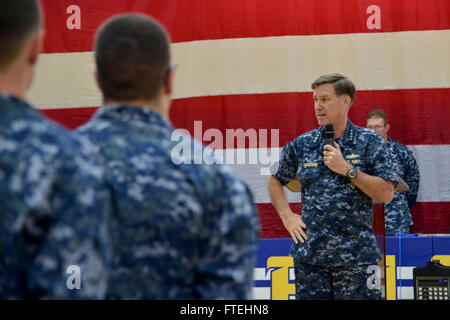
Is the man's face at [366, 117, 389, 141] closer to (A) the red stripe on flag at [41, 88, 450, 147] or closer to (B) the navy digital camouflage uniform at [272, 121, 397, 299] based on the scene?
(A) the red stripe on flag at [41, 88, 450, 147]

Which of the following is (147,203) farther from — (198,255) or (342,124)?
(342,124)

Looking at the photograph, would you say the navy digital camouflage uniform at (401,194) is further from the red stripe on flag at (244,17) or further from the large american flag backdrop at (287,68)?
the red stripe on flag at (244,17)

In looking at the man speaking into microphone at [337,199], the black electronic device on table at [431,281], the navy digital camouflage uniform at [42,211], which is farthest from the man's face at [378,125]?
the navy digital camouflage uniform at [42,211]

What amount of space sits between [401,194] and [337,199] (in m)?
2.24

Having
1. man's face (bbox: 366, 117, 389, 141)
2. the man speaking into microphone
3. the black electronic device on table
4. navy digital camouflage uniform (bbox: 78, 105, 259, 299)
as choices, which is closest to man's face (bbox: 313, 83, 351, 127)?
the man speaking into microphone

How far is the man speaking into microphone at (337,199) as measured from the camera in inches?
110

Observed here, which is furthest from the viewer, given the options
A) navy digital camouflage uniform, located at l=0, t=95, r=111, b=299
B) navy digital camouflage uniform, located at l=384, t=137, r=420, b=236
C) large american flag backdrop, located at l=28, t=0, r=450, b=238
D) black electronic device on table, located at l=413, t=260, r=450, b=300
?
large american flag backdrop, located at l=28, t=0, r=450, b=238

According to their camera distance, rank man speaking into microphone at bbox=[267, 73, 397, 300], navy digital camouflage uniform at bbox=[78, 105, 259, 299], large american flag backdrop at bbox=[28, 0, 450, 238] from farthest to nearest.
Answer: large american flag backdrop at bbox=[28, 0, 450, 238]
man speaking into microphone at bbox=[267, 73, 397, 300]
navy digital camouflage uniform at bbox=[78, 105, 259, 299]

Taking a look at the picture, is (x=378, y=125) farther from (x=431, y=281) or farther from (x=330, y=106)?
(x=330, y=106)

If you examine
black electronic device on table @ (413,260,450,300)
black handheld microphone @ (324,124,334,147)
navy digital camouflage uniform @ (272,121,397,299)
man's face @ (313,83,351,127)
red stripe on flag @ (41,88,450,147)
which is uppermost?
red stripe on flag @ (41,88,450,147)

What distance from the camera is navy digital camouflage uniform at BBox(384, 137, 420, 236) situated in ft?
16.0

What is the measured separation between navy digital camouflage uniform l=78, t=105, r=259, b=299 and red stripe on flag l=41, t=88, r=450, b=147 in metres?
4.09
